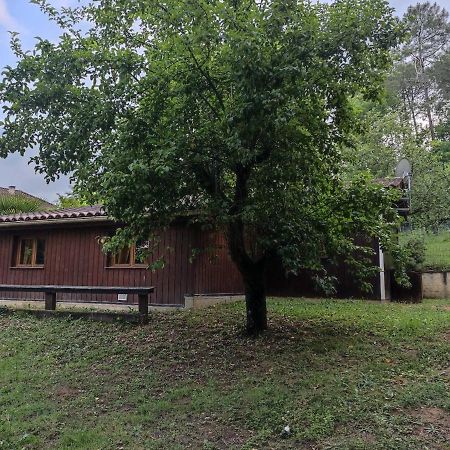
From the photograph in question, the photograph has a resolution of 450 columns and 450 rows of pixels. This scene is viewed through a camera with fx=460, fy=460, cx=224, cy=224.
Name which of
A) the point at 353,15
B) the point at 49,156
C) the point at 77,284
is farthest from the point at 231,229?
the point at 77,284

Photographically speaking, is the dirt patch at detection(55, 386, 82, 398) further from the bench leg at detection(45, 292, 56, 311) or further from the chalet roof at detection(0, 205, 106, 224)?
the chalet roof at detection(0, 205, 106, 224)

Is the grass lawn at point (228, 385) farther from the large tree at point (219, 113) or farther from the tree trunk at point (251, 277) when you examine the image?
the large tree at point (219, 113)

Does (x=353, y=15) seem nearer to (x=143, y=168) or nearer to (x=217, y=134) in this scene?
(x=217, y=134)

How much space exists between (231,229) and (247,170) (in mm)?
959

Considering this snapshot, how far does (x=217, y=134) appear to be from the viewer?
6.11 meters

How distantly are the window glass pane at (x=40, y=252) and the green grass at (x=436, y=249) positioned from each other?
36.1ft

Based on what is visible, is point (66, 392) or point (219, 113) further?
point (219, 113)

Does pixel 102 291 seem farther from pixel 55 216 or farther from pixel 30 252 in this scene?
pixel 30 252

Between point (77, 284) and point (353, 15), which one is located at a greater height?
point (353, 15)

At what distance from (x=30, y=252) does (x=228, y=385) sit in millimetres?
9451

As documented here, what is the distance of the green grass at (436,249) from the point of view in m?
13.6

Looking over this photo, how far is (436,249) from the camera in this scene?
16.9 m

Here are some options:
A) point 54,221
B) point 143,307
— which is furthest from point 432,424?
point 54,221

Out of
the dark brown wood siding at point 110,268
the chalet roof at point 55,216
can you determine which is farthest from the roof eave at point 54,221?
the dark brown wood siding at point 110,268
